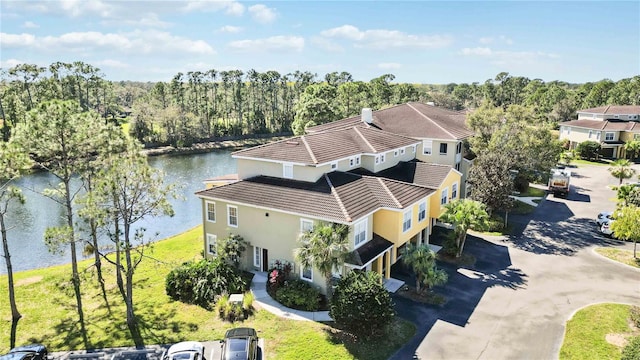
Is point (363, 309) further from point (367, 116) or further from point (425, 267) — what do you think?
point (367, 116)

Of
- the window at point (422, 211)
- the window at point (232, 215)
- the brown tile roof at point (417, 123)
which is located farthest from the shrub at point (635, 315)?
the window at point (232, 215)

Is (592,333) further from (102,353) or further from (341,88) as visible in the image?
(341,88)

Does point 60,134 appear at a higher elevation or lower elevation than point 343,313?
higher

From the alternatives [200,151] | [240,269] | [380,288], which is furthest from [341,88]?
[380,288]

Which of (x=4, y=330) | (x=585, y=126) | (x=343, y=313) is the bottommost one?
(x=4, y=330)

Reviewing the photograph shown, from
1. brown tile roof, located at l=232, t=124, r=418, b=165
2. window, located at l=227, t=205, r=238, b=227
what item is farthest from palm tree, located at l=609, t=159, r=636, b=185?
window, located at l=227, t=205, r=238, b=227

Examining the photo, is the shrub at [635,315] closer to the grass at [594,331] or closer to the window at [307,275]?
the grass at [594,331]

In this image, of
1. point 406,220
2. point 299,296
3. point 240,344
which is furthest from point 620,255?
point 240,344
